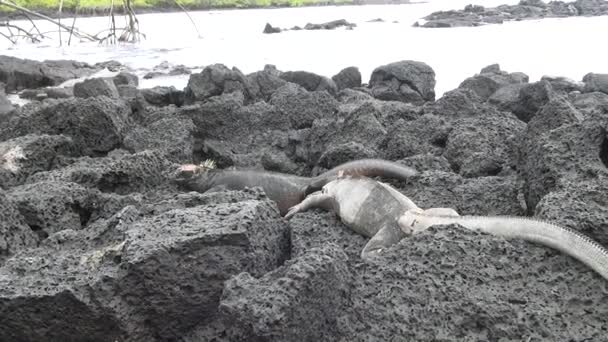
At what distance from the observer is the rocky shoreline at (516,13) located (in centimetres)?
2552

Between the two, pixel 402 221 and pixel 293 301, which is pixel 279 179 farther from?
pixel 293 301

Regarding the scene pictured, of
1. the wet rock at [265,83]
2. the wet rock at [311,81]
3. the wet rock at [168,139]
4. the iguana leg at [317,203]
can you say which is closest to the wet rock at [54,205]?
the iguana leg at [317,203]

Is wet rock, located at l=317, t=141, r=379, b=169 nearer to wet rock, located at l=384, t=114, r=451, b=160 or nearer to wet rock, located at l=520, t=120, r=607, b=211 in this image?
wet rock, located at l=384, t=114, r=451, b=160

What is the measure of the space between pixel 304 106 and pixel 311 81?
2515 millimetres

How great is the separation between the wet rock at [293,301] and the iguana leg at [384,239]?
0.68 meters

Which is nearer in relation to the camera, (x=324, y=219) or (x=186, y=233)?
(x=186, y=233)

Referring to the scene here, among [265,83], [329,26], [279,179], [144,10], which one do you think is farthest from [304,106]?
[144,10]

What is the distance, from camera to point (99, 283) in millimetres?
2621

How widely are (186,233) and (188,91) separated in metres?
6.62

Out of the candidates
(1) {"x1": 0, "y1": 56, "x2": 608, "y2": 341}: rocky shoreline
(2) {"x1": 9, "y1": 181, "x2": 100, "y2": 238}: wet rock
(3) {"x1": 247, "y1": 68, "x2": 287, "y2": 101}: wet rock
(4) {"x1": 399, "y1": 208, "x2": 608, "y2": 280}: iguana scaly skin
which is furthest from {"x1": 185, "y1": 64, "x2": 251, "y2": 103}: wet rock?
(4) {"x1": 399, "y1": 208, "x2": 608, "y2": 280}: iguana scaly skin

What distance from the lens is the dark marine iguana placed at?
98.5 inches

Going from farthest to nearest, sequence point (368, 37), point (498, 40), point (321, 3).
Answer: point (321, 3)
point (368, 37)
point (498, 40)

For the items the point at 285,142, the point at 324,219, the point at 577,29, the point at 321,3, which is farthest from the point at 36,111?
the point at 321,3

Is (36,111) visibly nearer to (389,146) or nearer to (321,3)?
(389,146)
